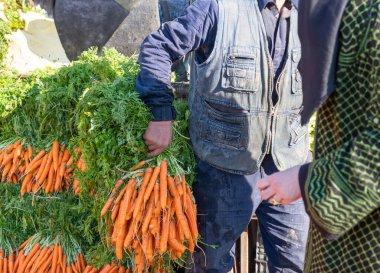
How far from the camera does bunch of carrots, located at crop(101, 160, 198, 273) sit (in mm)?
2363

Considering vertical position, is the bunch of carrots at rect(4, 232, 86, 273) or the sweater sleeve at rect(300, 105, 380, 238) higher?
the sweater sleeve at rect(300, 105, 380, 238)

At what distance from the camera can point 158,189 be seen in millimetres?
2398

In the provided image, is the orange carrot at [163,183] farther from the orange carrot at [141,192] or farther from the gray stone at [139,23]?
the gray stone at [139,23]

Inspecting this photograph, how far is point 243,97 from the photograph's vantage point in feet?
7.52

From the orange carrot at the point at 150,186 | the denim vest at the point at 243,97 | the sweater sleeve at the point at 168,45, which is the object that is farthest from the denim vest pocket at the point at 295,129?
the orange carrot at the point at 150,186

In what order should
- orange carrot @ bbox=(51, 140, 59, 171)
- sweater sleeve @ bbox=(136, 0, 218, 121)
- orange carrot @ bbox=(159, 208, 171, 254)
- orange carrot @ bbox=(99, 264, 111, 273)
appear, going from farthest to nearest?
1. orange carrot @ bbox=(51, 140, 59, 171)
2. orange carrot @ bbox=(99, 264, 111, 273)
3. orange carrot @ bbox=(159, 208, 171, 254)
4. sweater sleeve @ bbox=(136, 0, 218, 121)

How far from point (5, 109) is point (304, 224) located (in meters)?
1.98

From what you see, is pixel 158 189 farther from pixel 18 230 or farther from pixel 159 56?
pixel 18 230

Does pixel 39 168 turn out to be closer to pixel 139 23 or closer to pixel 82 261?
pixel 82 261

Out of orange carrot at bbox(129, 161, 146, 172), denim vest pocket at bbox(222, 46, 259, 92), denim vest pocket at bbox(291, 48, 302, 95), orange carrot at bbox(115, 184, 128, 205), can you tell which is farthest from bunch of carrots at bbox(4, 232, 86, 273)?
denim vest pocket at bbox(291, 48, 302, 95)

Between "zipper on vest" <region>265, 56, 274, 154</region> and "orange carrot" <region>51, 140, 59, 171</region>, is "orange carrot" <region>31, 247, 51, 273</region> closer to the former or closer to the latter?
"orange carrot" <region>51, 140, 59, 171</region>

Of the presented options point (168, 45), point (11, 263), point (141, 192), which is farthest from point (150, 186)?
point (11, 263)

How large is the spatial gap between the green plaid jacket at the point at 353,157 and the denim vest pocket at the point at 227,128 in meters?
0.79

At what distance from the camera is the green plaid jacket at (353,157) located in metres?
1.30
